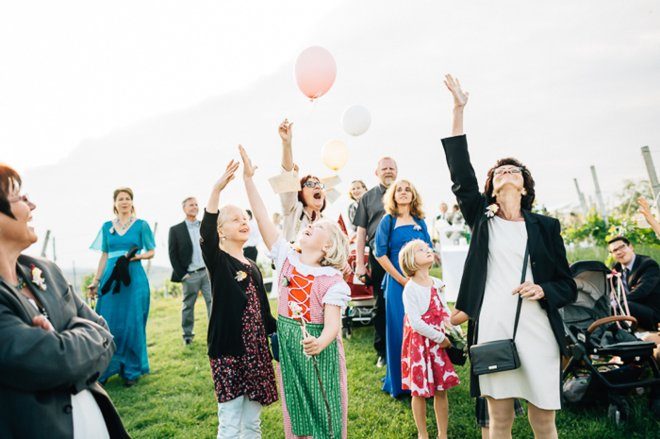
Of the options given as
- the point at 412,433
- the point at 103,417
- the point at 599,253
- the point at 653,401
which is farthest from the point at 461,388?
the point at 599,253

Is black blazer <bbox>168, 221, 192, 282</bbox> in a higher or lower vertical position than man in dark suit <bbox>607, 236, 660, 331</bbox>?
higher

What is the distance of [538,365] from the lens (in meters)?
2.77

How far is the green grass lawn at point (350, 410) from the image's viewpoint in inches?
156

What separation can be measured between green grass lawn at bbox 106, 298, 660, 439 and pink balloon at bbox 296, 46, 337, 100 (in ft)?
10.8

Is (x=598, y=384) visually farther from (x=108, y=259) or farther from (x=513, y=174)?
(x=108, y=259)

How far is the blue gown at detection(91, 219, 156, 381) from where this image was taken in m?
5.88

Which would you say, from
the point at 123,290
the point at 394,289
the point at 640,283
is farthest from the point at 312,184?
the point at 640,283

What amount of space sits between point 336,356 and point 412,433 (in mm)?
1576

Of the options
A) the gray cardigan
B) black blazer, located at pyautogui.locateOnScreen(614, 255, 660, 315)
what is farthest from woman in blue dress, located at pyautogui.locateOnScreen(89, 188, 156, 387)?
black blazer, located at pyautogui.locateOnScreen(614, 255, 660, 315)

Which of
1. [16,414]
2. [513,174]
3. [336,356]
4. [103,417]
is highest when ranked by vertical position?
[513,174]

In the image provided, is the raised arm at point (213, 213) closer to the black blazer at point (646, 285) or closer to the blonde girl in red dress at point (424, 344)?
the blonde girl in red dress at point (424, 344)

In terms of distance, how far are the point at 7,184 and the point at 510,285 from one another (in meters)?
2.54

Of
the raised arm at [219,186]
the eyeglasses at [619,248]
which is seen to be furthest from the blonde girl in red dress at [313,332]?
the eyeglasses at [619,248]

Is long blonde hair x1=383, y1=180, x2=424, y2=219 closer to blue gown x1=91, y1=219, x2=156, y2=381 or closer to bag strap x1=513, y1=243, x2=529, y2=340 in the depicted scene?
bag strap x1=513, y1=243, x2=529, y2=340
